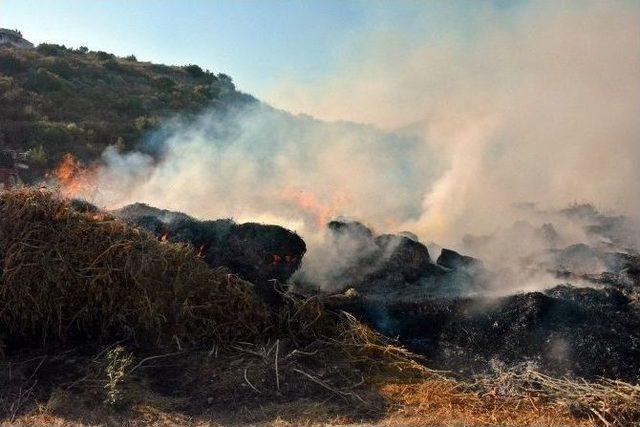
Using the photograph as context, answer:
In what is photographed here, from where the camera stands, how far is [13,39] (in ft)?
111

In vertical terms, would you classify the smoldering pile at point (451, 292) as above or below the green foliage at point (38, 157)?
below

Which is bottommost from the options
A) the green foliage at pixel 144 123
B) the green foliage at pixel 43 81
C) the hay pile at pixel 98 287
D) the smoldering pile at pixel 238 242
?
the hay pile at pixel 98 287

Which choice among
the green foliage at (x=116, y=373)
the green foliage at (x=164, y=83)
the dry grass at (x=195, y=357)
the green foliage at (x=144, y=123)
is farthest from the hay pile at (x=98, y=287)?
the green foliage at (x=164, y=83)

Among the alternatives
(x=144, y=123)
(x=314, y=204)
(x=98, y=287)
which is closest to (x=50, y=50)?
(x=144, y=123)

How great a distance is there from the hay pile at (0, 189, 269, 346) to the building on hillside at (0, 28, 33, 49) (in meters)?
31.4

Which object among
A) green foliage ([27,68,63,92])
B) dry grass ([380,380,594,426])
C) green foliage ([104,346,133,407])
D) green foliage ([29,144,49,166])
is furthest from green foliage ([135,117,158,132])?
dry grass ([380,380,594,426])

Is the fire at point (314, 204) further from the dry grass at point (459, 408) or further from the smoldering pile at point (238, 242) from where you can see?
the dry grass at point (459, 408)

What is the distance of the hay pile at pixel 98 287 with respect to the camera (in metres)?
5.24

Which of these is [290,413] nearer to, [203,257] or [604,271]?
[203,257]

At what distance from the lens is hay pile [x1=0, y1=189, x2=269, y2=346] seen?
17.2 feet

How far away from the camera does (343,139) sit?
21.3 metres

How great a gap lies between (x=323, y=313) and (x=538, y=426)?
233 cm

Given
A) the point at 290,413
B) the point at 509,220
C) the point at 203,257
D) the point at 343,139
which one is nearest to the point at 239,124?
the point at 343,139

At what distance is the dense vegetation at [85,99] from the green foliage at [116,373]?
37.3 feet
